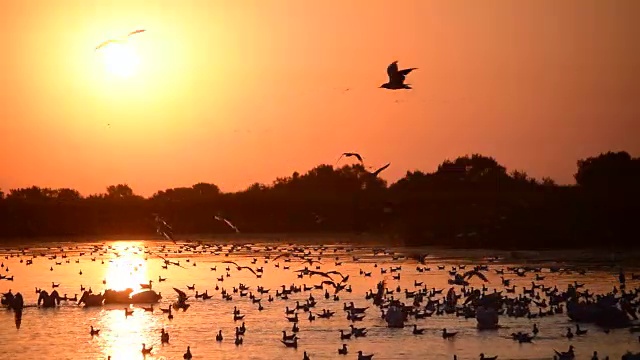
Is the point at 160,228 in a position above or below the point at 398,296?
above

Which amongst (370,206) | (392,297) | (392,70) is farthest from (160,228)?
(370,206)

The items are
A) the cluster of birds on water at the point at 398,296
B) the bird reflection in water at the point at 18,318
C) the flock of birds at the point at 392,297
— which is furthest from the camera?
the bird reflection in water at the point at 18,318

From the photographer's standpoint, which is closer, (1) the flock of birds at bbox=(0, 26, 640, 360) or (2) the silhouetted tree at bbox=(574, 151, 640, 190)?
(1) the flock of birds at bbox=(0, 26, 640, 360)

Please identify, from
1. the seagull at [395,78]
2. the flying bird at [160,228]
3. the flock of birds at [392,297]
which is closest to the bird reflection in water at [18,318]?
the flock of birds at [392,297]

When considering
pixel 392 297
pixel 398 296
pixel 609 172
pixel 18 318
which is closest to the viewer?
pixel 18 318

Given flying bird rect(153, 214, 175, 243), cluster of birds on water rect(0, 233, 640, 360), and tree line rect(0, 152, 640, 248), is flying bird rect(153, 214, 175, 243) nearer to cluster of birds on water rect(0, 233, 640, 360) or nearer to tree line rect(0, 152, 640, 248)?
cluster of birds on water rect(0, 233, 640, 360)

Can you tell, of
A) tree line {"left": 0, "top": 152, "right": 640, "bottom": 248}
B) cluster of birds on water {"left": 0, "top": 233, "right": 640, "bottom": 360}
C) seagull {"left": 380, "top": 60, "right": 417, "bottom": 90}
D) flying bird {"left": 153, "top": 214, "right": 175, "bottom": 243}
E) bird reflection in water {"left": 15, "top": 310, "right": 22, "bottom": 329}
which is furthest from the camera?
tree line {"left": 0, "top": 152, "right": 640, "bottom": 248}

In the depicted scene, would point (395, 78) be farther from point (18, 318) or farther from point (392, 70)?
point (18, 318)

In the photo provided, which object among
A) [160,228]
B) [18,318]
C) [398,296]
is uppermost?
[160,228]

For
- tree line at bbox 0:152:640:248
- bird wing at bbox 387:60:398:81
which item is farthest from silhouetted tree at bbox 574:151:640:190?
bird wing at bbox 387:60:398:81

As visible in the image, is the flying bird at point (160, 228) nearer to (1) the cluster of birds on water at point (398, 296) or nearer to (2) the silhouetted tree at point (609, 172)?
(1) the cluster of birds on water at point (398, 296)

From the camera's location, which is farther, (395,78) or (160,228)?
(160,228)

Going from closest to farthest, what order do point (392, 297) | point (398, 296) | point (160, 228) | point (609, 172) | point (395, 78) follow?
point (395, 78) → point (160, 228) → point (392, 297) → point (398, 296) → point (609, 172)

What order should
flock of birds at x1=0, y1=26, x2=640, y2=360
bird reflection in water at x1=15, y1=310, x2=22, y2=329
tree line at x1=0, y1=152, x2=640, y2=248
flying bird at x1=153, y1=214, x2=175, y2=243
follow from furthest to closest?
1. tree line at x1=0, y1=152, x2=640, y2=248
2. bird reflection in water at x1=15, y1=310, x2=22, y2=329
3. flying bird at x1=153, y1=214, x2=175, y2=243
4. flock of birds at x1=0, y1=26, x2=640, y2=360
